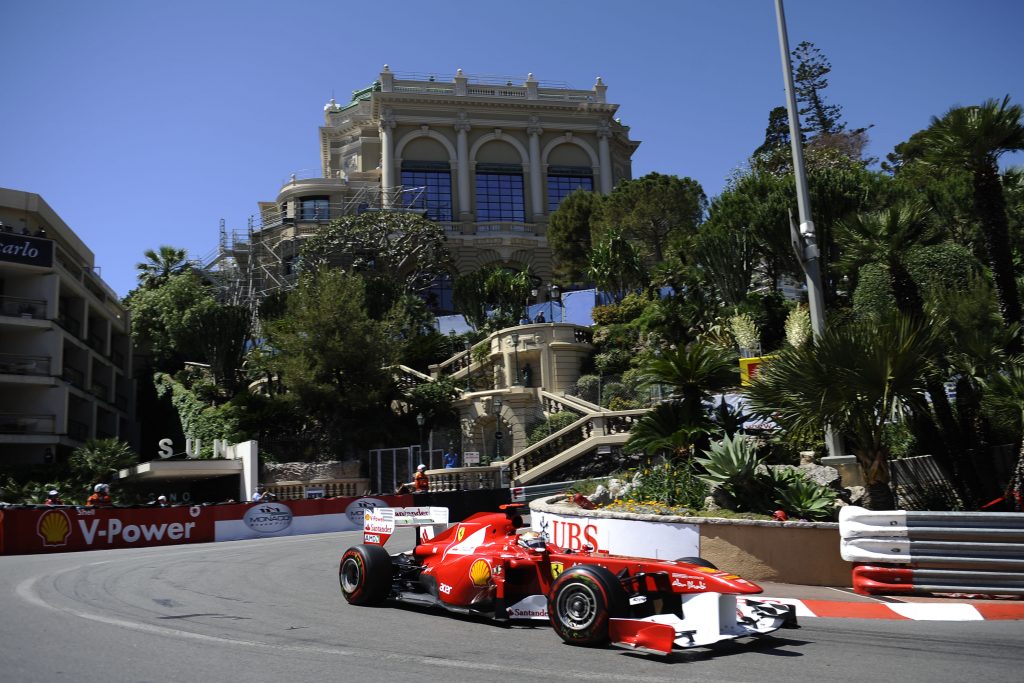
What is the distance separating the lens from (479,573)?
9492 mm

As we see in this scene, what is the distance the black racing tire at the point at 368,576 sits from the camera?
10539mm

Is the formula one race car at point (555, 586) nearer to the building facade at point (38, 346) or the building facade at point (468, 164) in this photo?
the building facade at point (38, 346)

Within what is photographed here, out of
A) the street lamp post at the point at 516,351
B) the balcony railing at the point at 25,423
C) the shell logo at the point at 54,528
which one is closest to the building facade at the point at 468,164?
the street lamp post at the point at 516,351

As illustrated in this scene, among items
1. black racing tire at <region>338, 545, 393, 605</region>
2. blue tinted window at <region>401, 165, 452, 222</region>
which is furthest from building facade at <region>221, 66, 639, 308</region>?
black racing tire at <region>338, 545, 393, 605</region>

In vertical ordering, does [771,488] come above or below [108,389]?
below

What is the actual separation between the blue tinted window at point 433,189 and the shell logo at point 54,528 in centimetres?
4957

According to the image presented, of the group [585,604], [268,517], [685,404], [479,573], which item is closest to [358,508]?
[268,517]

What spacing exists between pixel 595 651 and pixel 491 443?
3267 cm

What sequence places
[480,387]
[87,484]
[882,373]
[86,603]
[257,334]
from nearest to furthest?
1. [86,603]
2. [882,373]
3. [87,484]
4. [480,387]
5. [257,334]

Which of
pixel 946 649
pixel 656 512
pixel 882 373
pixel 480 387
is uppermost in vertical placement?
pixel 480 387

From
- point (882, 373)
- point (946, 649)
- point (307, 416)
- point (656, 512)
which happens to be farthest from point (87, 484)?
point (946, 649)

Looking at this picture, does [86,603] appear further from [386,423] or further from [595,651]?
[386,423]

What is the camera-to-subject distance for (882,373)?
12070mm

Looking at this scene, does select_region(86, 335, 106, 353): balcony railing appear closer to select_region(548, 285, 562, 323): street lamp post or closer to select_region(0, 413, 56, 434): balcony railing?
select_region(0, 413, 56, 434): balcony railing
